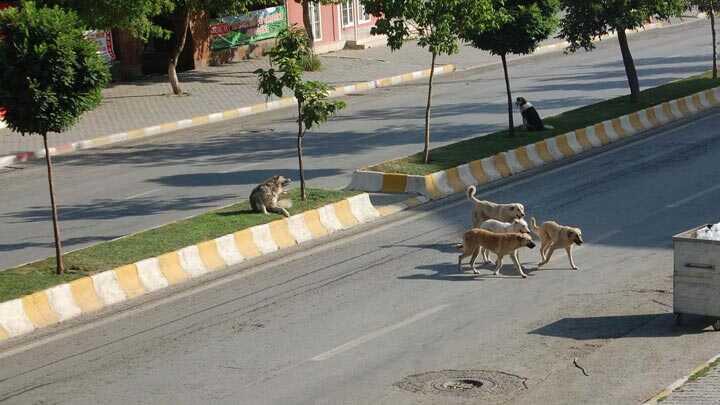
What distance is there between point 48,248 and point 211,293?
4.11m

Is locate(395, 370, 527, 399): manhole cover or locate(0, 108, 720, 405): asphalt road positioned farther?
locate(0, 108, 720, 405): asphalt road

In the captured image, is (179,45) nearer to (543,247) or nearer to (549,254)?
(543,247)

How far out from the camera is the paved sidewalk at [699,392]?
37.5 ft

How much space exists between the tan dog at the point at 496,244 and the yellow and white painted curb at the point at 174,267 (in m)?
3.49

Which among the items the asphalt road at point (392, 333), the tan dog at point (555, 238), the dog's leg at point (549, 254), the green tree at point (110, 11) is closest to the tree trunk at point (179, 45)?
the green tree at point (110, 11)

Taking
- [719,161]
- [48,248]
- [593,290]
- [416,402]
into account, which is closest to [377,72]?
[719,161]

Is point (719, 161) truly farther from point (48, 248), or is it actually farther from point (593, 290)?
point (48, 248)

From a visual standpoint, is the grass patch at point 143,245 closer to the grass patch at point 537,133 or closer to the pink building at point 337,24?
the grass patch at point 537,133

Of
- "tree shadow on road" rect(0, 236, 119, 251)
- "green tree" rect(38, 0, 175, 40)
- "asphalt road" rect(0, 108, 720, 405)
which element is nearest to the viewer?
"asphalt road" rect(0, 108, 720, 405)

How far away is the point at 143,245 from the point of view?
18.2 metres

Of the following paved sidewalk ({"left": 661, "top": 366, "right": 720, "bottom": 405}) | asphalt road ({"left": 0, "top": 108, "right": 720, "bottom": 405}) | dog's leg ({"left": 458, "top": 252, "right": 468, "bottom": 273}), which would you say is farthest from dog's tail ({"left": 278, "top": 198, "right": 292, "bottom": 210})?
paved sidewalk ({"left": 661, "top": 366, "right": 720, "bottom": 405})

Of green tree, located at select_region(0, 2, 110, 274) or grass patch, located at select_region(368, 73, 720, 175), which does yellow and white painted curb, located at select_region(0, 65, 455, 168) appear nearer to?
grass patch, located at select_region(368, 73, 720, 175)

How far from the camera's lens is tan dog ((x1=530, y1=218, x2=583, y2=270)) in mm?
16969

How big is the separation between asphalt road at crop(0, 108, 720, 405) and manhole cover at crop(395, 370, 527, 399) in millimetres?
31
